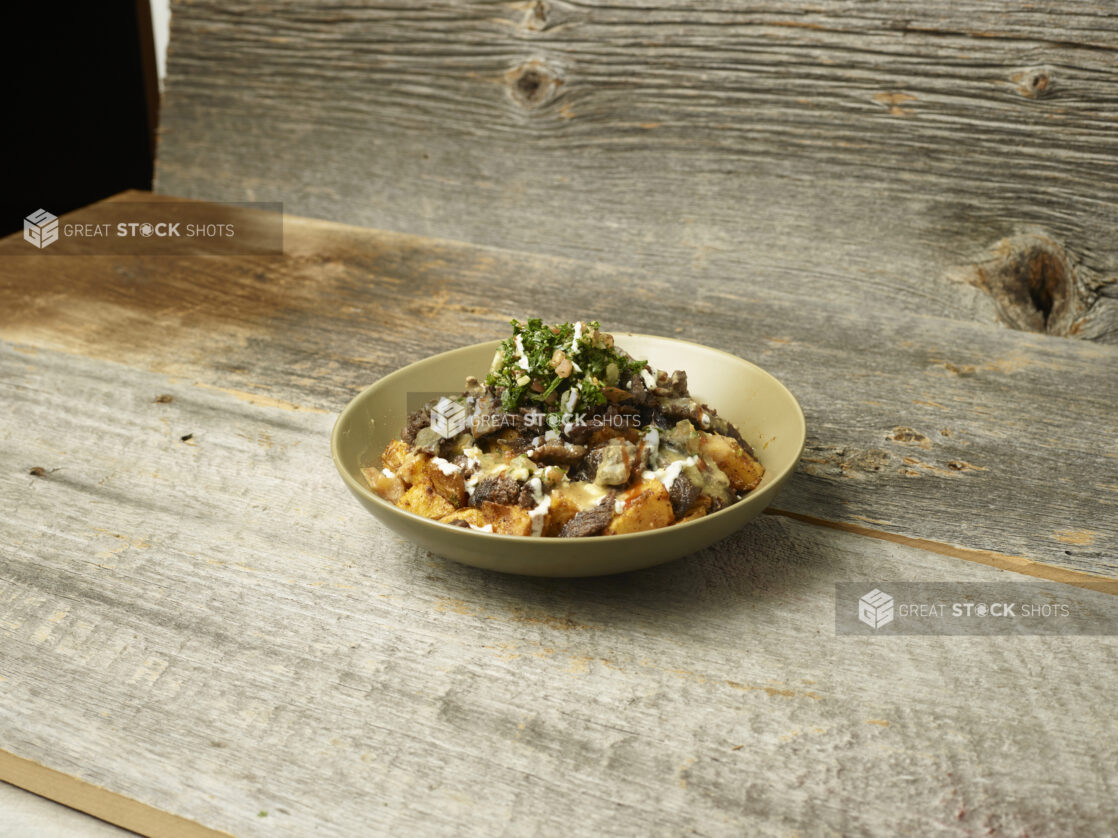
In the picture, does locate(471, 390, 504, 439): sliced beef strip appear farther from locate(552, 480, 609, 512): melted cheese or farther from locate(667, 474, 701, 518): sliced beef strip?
locate(667, 474, 701, 518): sliced beef strip

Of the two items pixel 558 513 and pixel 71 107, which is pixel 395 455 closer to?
pixel 558 513

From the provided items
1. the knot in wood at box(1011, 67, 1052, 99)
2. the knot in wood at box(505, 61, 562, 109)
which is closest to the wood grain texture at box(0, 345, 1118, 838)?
the knot in wood at box(1011, 67, 1052, 99)

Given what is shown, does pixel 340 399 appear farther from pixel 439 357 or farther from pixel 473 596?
pixel 473 596

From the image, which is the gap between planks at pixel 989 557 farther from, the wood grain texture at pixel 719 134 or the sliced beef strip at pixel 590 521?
the wood grain texture at pixel 719 134

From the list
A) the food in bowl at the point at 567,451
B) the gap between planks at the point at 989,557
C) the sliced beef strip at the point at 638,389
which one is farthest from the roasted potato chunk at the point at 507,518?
the gap between planks at the point at 989,557

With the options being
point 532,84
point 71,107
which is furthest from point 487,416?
point 71,107

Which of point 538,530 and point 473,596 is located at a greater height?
point 538,530

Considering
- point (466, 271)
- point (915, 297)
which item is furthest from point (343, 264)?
point (915, 297)
